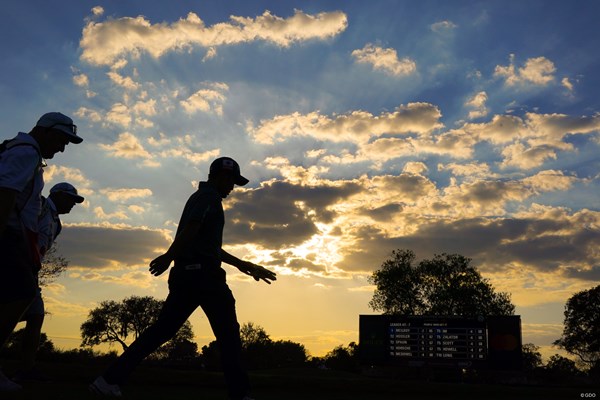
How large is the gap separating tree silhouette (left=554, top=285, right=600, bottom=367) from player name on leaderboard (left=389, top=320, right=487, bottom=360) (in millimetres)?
30229

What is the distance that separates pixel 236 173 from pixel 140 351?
193cm

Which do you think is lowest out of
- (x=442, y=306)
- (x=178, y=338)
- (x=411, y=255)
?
(x=178, y=338)

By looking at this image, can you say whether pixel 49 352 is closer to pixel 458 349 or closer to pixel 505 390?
pixel 505 390

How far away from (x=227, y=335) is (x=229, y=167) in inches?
64.6

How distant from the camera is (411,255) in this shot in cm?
7388

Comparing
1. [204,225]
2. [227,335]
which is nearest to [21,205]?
[204,225]

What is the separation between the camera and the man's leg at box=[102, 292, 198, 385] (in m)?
5.25

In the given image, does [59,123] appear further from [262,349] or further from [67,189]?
[262,349]

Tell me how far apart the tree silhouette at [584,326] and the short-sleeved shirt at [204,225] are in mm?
68126

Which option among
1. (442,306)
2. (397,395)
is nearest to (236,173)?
(397,395)

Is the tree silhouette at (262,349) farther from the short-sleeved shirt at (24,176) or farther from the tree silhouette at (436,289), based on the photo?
the short-sleeved shirt at (24,176)

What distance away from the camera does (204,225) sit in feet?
17.8

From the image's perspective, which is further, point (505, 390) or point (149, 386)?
point (505, 390)

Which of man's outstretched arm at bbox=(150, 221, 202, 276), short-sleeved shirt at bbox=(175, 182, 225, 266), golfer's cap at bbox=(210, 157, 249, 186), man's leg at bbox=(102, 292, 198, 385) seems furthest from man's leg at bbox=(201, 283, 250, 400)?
golfer's cap at bbox=(210, 157, 249, 186)
